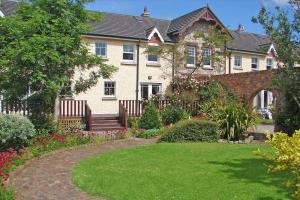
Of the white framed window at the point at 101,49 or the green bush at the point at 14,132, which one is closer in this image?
the green bush at the point at 14,132

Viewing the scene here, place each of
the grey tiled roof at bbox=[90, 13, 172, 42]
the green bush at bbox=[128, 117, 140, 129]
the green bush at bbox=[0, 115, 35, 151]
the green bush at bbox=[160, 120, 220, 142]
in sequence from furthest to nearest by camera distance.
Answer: the grey tiled roof at bbox=[90, 13, 172, 42]
the green bush at bbox=[128, 117, 140, 129]
the green bush at bbox=[160, 120, 220, 142]
the green bush at bbox=[0, 115, 35, 151]

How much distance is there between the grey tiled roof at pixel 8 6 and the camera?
28994mm

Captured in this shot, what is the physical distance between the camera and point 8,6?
29.9m

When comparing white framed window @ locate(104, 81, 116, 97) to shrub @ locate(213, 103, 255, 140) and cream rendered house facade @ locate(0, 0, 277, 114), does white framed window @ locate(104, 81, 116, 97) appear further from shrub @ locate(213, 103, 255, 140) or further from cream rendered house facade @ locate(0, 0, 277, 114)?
shrub @ locate(213, 103, 255, 140)

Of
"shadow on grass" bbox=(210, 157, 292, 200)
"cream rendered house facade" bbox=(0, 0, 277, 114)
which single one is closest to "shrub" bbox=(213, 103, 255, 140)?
"shadow on grass" bbox=(210, 157, 292, 200)

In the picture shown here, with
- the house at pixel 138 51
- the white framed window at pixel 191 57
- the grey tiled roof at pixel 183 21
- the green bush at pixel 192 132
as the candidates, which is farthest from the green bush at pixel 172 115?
the grey tiled roof at pixel 183 21

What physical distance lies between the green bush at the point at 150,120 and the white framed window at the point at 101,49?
7.85 m

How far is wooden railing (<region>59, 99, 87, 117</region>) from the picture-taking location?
24323 millimetres

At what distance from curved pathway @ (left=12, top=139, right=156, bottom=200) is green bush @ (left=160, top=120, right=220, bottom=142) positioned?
3.76 metres

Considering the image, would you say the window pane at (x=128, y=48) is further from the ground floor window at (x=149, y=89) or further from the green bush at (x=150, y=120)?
the green bush at (x=150, y=120)

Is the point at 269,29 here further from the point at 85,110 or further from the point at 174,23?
the point at 174,23

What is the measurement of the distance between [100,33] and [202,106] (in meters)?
9.77

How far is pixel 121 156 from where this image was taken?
1426 centimetres

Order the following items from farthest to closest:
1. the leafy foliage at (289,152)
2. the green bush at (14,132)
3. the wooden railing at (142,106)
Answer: the wooden railing at (142,106), the green bush at (14,132), the leafy foliage at (289,152)
